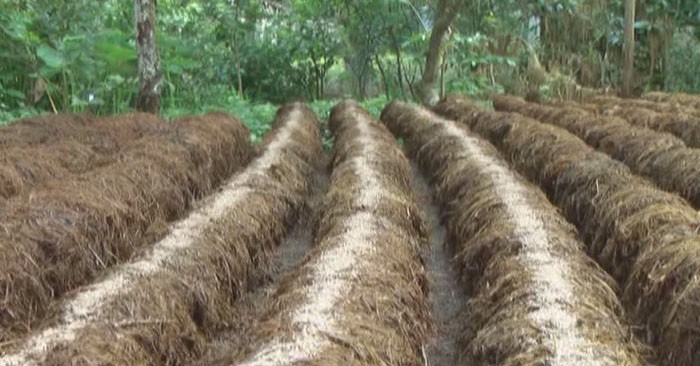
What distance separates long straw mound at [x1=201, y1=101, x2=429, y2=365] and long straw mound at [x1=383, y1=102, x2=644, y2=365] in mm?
302

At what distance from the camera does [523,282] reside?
3.81m

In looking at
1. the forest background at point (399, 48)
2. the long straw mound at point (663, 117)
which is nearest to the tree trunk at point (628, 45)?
the forest background at point (399, 48)

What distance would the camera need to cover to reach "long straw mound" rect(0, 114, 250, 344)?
12.8 feet

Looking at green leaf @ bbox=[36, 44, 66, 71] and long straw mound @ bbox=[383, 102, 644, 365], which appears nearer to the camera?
long straw mound @ bbox=[383, 102, 644, 365]

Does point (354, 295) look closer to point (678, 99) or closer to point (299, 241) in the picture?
point (299, 241)

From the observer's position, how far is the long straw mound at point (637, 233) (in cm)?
359

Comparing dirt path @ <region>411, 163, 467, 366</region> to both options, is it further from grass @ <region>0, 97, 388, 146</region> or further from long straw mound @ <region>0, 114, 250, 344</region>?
grass @ <region>0, 97, 388, 146</region>

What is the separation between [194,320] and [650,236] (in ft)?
7.53

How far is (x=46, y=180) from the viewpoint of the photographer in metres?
5.57

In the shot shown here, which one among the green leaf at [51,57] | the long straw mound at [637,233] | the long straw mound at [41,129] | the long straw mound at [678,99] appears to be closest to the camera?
the long straw mound at [637,233]

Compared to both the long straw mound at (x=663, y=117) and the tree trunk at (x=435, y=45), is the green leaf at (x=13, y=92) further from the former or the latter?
the long straw mound at (x=663, y=117)

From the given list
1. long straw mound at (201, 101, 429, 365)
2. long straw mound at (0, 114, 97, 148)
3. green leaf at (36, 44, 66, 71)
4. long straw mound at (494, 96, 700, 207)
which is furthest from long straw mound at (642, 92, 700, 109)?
green leaf at (36, 44, 66, 71)

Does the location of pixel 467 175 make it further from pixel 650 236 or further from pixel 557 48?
pixel 557 48

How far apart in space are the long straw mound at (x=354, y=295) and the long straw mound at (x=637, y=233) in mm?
1025
